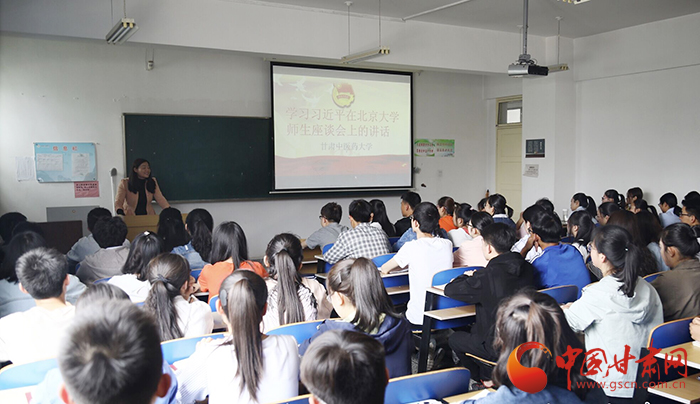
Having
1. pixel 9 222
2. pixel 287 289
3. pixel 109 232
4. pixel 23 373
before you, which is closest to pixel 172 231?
pixel 109 232

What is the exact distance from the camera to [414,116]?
8773mm

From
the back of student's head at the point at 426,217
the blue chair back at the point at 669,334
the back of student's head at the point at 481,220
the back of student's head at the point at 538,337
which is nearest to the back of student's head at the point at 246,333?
the back of student's head at the point at 538,337

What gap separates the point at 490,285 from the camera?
290cm

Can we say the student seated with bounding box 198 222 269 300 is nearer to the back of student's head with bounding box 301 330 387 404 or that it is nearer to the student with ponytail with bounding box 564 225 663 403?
the student with ponytail with bounding box 564 225 663 403

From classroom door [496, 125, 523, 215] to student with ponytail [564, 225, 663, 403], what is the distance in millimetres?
6855

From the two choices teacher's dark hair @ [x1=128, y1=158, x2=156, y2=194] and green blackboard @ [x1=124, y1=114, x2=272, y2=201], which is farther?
green blackboard @ [x1=124, y1=114, x2=272, y2=201]

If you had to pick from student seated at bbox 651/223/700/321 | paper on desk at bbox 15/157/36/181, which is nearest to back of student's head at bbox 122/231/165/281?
student seated at bbox 651/223/700/321

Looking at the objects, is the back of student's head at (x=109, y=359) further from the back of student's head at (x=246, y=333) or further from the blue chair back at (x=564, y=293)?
the blue chair back at (x=564, y=293)

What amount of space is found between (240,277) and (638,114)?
7254 millimetres

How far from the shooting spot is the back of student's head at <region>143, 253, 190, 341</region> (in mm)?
2318

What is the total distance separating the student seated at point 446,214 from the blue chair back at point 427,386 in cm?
364

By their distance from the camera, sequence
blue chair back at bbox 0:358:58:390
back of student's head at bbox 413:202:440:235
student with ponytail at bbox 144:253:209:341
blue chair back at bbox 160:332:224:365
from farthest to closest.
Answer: back of student's head at bbox 413:202:440:235
student with ponytail at bbox 144:253:209:341
blue chair back at bbox 160:332:224:365
blue chair back at bbox 0:358:58:390

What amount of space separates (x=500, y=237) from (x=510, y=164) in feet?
21.6

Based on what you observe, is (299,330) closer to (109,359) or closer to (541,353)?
(541,353)
